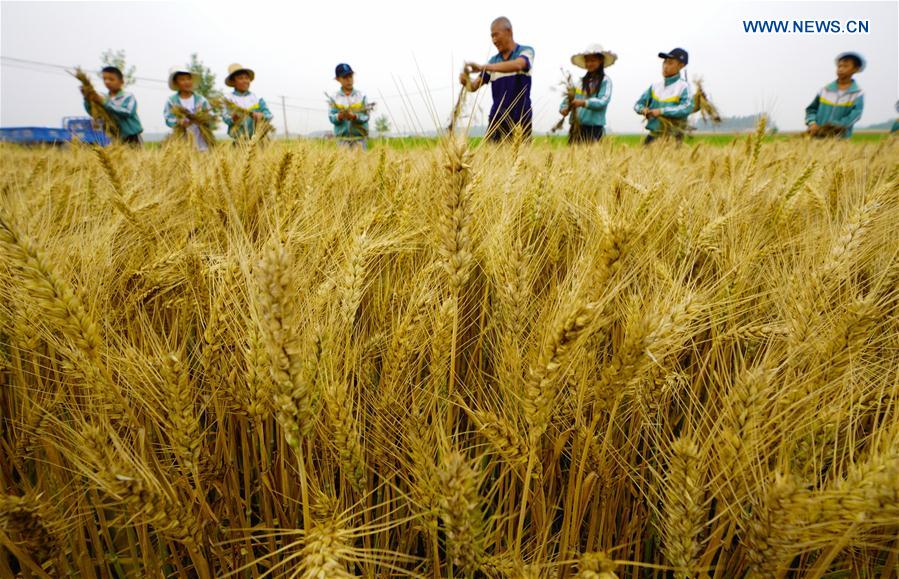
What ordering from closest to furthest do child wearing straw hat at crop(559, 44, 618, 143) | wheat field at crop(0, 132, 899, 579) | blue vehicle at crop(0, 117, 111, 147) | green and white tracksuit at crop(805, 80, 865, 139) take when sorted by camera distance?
wheat field at crop(0, 132, 899, 579) < blue vehicle at crop(0, 117, 111, 147) < child wearing straw hat at crop(559, 44, 618, 143) < green and white tracksuit at crop(805, 80, 865, 139)

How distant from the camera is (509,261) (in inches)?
38.1

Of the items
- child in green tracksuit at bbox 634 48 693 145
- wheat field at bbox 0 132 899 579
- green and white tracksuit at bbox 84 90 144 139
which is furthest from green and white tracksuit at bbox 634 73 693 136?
green and white tracksuit at bbox 84 90 144 139

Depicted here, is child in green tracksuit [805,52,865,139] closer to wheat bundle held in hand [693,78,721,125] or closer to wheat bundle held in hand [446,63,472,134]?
wheat bundle held in hand [693,78,721,125]

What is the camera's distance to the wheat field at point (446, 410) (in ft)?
2.22

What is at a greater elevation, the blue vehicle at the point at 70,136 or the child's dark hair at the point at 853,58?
the child's dark hair at the point at 853,58

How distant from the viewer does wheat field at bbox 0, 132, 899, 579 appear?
68cm

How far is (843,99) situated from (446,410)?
9.04 meters

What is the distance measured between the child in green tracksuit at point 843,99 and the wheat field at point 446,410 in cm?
717

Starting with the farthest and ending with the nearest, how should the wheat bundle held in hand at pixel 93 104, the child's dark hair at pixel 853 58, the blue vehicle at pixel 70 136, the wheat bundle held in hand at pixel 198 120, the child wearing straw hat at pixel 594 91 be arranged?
the child's dark hair at pixel 853 58 < the child wearing straw hat at pixel 594 91 < the wheat bundle held in hand at pixel 198 120 < the wheat bundle held in hand at pixel 93 104 < the blue vehicle at pixel 70 136

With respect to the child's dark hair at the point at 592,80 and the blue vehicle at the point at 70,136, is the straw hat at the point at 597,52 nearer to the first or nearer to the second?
the child's dark hair at the point at 592,80

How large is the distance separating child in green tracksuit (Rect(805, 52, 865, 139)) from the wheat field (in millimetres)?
7169

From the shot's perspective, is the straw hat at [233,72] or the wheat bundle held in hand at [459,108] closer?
the wheat bundle held in hand at [459,108]

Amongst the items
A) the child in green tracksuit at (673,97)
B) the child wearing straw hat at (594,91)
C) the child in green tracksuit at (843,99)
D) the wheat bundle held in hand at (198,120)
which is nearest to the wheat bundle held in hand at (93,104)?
the wheat bundle held in hand at (198,120)

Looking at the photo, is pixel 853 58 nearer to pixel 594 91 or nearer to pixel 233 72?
pixel 594 91
